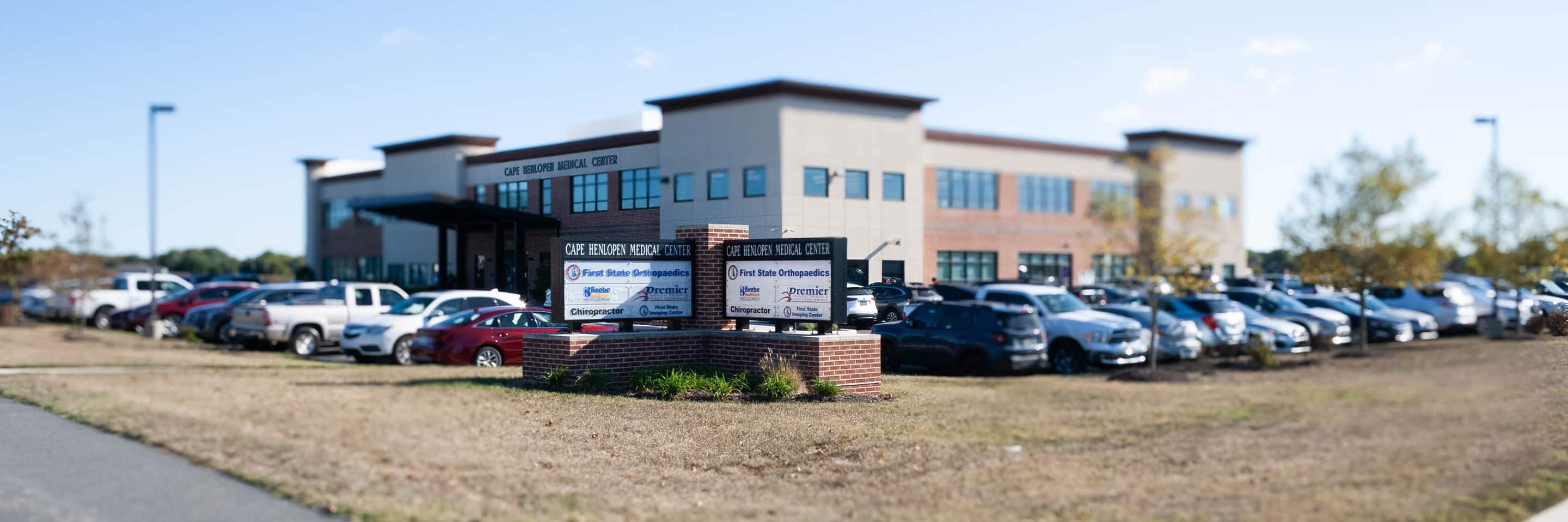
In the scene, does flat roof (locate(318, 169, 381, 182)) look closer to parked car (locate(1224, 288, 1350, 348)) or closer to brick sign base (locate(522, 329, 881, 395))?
brick sign base (locate(522, 329, 881, 395))

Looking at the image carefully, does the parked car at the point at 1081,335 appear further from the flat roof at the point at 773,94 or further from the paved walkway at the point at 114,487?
the paved walkway at the point at 114,487

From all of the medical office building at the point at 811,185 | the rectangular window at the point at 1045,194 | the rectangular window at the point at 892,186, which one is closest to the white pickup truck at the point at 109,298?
the medical office building at the point at 811,185

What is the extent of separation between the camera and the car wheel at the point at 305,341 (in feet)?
72.6

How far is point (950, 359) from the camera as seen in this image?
16453 millimetres

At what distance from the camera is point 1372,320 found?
52.8 ft

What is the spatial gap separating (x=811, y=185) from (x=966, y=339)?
3620mm

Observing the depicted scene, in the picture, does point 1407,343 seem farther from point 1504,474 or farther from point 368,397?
point 368,397

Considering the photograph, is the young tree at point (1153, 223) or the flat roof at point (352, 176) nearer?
the young tree at point (1153, 223)

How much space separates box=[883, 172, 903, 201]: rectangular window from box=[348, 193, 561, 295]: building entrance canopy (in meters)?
4.63

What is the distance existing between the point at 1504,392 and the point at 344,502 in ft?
30.3

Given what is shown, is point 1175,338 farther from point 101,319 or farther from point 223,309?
point 101,319

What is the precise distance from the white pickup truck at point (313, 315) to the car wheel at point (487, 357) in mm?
5684

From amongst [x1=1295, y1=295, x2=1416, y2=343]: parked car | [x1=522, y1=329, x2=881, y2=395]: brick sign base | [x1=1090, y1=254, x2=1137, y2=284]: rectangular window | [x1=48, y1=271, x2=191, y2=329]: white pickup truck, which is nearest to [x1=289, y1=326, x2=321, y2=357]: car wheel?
[x1=48, y1=271, x2=191, y2=329]: white pickup truck

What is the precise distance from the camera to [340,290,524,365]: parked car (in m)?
18.6
